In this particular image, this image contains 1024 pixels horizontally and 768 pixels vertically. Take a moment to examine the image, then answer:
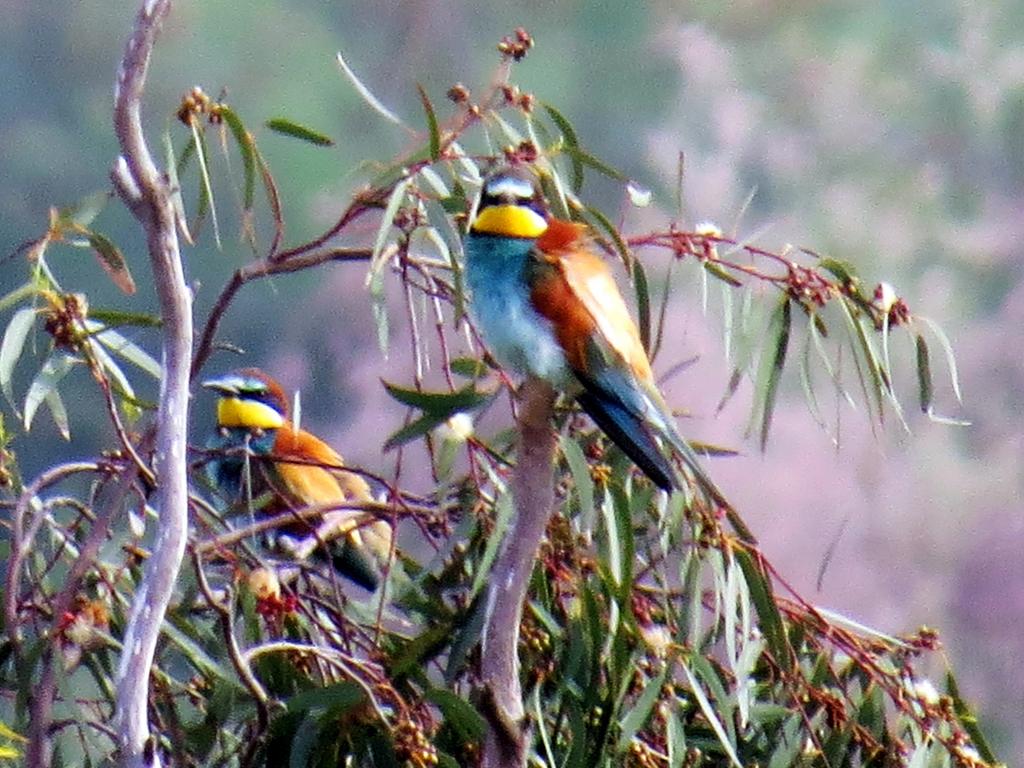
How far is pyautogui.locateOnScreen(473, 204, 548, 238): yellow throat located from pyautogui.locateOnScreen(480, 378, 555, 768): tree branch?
0.27 meters

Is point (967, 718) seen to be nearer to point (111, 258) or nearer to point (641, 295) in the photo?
point (641, 295)

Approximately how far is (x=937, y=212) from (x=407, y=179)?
1158mm

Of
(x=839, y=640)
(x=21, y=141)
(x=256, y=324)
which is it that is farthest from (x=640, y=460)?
(x=21, y=141)

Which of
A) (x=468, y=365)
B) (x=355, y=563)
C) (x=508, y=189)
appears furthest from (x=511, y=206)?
(x=355, y=563)

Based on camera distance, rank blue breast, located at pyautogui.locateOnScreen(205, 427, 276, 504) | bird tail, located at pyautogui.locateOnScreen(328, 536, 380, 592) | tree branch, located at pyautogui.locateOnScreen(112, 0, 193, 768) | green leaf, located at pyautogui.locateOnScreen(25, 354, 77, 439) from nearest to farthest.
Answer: tree branch, located at pyautogui.locateOnScreen(112, 0, 193, 768)
green leaf, located at pyautogui.locateOnScreen(25, 354, 77, 439)
bird tail, located at pyautogui.locateOnScreen(328, 536, 380, 592)
blue breast, located at pyautogui.locateOnScreen(205, 427, 276, 504)

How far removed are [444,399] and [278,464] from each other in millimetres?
823

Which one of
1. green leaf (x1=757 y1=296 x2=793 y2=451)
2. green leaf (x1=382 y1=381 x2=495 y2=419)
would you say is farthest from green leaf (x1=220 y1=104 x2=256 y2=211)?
green leaf (x1=757 y1=296 x2=793 y2=451)

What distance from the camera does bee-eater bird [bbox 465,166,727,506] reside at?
4.36ft

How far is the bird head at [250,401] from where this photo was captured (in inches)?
84.4

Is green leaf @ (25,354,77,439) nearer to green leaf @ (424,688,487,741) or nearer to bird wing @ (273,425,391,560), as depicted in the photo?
green leaf @ (424,688,487,741)

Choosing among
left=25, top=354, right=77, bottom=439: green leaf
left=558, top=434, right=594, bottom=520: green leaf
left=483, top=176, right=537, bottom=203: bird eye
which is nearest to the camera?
left=558, top=434, right=594, bottom=520: green leaf

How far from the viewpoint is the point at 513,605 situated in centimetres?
116

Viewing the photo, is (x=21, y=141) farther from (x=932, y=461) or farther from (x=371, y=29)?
(x=932, y=461)

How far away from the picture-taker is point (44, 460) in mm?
2242
